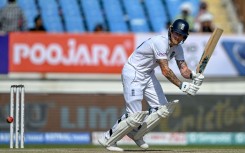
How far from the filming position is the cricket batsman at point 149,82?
451 inches

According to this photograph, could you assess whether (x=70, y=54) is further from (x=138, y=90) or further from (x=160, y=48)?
(x=160, y=48)

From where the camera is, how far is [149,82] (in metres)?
11.8

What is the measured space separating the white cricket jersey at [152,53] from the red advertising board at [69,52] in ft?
22.1

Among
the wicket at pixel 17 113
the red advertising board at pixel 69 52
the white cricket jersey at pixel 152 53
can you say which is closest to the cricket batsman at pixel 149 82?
the white cricket jersey at pixel 152 53

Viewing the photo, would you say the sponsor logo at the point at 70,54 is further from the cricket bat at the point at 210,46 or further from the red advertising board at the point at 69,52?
the cricket bat at the point at 210,46

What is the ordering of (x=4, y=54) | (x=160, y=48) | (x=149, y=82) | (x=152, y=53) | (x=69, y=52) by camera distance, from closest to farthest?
(x=160, y=48) → (x=152, y=53) → (x=149, y=82) → (x=4, y=54) → (x=69, y=52)

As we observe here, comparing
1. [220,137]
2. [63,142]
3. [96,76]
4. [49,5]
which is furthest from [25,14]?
[220,137]

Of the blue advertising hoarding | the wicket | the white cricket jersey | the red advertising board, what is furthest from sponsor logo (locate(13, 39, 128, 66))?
the white cricket jersey

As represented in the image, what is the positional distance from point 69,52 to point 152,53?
277 inches

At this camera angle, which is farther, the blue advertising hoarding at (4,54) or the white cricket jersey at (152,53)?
the blue advertising hoarding at (4,54)

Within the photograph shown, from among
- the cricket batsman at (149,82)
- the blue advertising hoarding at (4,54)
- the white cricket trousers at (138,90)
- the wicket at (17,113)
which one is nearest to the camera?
the cricket batsman at (149,82)

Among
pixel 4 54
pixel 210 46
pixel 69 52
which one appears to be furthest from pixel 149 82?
pixel 4 54

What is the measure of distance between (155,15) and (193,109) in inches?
130

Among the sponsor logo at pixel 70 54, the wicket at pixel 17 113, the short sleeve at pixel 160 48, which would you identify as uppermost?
the short sleeve at pixel 160 48
